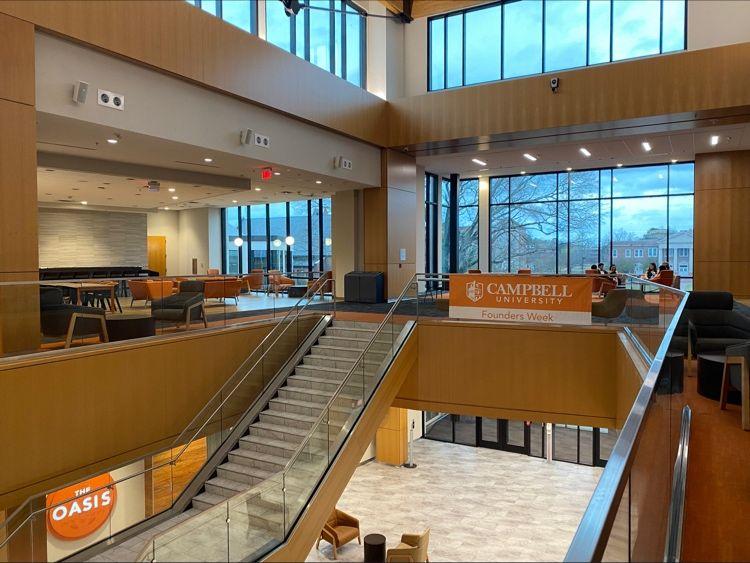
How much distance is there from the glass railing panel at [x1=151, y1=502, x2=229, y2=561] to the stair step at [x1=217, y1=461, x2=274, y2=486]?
2.17m

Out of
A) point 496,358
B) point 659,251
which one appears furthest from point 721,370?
point 659,251

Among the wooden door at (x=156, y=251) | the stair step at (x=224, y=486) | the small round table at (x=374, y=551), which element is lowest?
the small round table at (x=374, y=551)

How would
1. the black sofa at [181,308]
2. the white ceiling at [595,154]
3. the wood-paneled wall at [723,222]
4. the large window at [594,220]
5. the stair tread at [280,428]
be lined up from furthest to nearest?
the large window at [594,220] < the wood-paneled wall at [723,222] < the white ceiling at [595,154] < the stair tread at [280,428] < the black sofa at [181,308]

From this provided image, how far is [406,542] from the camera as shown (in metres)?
11.8

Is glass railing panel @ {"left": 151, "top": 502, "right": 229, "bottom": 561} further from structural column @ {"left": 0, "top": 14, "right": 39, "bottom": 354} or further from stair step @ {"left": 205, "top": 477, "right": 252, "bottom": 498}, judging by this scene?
structural column @ {"left": 0, "top": 14, "right": 39, "bottom": 354}

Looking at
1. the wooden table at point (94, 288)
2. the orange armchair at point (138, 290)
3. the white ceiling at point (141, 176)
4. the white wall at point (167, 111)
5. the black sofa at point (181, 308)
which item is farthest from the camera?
the white ceiling at point (141, 176)

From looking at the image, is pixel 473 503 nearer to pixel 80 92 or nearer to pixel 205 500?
pixel 205 500

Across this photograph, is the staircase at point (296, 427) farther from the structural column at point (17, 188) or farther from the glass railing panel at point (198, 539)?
the structural column at point (17, 188)

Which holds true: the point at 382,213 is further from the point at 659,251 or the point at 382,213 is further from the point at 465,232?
the point at 659,251

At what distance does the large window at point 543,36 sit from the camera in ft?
47.4

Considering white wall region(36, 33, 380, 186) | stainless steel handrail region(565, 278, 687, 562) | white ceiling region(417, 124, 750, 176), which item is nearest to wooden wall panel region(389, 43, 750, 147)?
white ceiling region(417, 124, 750, 176)

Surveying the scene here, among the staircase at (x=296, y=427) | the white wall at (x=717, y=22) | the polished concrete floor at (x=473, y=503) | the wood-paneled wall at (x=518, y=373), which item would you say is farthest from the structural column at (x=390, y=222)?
the white wall at (x=717, y=22)

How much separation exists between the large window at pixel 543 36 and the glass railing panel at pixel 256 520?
13.4 metres

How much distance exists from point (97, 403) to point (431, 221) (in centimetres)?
1451
